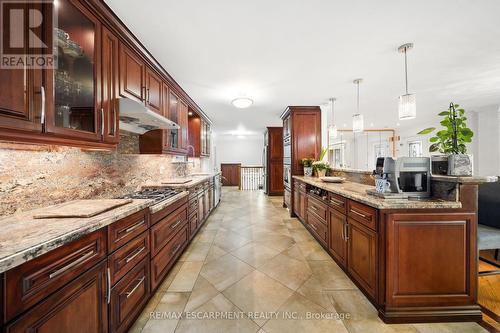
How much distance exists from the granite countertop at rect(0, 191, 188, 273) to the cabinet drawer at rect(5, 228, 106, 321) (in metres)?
0.05

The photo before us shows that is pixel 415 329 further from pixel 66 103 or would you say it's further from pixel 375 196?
pixel 66 103

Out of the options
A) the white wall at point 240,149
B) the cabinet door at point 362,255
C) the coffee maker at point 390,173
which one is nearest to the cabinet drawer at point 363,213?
the cabinet door at point 362,255

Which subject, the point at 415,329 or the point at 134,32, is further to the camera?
the point at 134,32

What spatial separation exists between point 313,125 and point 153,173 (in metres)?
3.36

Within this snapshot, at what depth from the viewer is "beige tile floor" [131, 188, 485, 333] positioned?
4.88ft

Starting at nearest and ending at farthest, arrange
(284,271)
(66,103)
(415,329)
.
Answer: (66,103), (415,329), (284,271)

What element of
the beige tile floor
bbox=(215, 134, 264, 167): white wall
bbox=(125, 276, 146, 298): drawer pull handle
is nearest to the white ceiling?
bbox=(125, 276, 146, 298): drawer pull handle

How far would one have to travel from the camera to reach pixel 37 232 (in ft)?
3.07

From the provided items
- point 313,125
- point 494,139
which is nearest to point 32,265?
point 313,125

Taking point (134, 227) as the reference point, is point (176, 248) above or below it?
below

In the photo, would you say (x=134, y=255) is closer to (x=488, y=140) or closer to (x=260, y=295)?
(x=260, y=295)

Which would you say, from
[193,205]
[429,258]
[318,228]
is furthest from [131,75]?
[429,258]

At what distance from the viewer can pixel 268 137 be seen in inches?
277

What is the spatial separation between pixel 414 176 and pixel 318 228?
153cm
